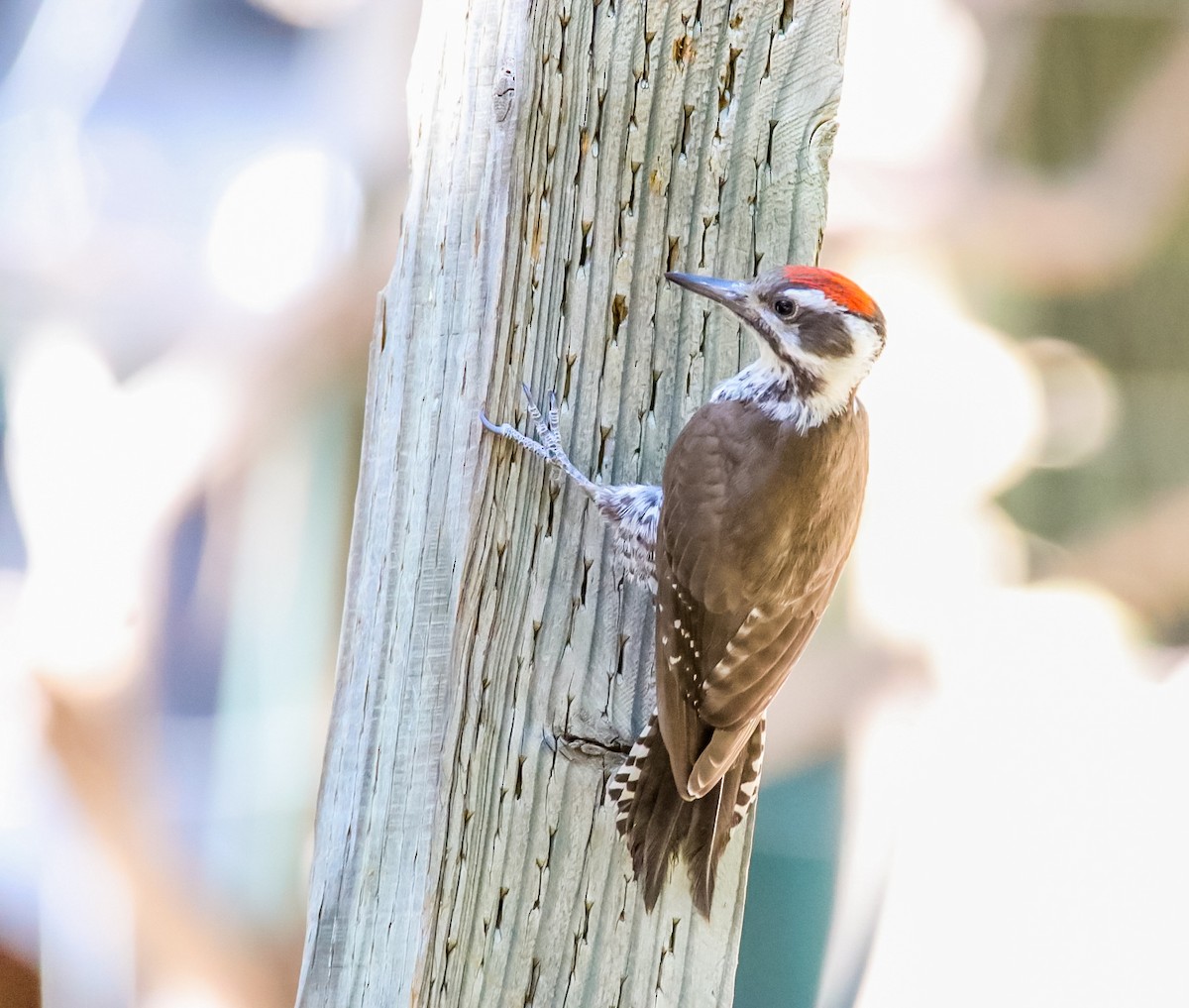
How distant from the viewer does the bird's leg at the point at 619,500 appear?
1.23 metres

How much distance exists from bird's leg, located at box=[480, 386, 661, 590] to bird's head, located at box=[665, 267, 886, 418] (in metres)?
0.22

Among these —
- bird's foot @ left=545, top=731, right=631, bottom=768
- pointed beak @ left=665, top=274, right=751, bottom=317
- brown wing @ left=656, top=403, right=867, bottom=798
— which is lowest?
bird's foot @ left=545, top=731, right=631, bottom=768

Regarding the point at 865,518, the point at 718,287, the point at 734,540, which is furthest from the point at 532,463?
the point at 865,518

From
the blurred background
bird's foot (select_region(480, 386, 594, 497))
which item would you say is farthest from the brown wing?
the blurred background

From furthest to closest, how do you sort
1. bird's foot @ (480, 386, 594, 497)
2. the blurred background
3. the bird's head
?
the blurred background < the bird's head < bird's foot @ (480, 386, 594, 497)

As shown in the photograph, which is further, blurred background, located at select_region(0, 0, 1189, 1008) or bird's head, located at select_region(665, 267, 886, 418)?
blurred background, located at select_region(0, 0, 1189, 1008)

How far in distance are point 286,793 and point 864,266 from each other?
1.74m

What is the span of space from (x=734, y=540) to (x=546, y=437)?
411 millimetres

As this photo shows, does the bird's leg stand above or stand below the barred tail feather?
above

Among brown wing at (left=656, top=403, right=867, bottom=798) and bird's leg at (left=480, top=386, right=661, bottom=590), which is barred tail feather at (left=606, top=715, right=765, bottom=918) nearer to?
brown wing at (left=656, top=403, right=867, bottom=798)

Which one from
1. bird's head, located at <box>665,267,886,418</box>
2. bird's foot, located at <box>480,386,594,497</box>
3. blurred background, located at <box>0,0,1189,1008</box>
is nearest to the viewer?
bird's foot, located at <box>480,386,594,497</box>

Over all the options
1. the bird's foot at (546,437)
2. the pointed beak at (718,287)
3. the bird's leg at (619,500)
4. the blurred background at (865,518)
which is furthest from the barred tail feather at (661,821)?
the blurred background at (865,518)

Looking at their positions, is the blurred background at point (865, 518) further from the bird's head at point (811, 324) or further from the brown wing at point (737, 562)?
the brown wing at point (737, 562)

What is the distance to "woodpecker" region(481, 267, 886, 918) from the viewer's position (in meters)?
1.27
